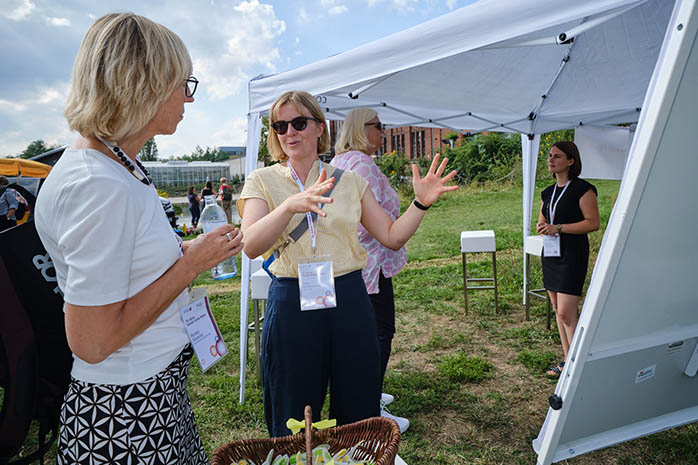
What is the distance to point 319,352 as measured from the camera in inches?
71.8

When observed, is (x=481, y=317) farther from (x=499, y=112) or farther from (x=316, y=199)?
(x=316, y=199)

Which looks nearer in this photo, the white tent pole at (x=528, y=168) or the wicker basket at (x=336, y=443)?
the wicker basket at (x=336, y=443)

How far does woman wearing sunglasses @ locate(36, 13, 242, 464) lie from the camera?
941 mm

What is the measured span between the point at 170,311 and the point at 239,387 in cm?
280

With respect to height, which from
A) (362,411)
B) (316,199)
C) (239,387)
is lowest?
(239,387)

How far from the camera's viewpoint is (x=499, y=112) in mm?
4965

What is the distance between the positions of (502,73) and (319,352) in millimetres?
3310

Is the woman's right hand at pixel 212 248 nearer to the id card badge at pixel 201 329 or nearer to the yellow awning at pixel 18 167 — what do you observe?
the id card badge at pixel 201 329

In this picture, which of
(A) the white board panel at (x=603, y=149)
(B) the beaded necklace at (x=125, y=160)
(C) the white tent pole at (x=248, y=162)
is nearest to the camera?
(B) the beaded necklace at (x=125, y=160)

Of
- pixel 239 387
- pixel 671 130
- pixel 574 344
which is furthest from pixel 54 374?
pixel 239 387

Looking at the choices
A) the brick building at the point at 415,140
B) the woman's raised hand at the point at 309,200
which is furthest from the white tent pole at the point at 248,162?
the brick building at the point at 415,140

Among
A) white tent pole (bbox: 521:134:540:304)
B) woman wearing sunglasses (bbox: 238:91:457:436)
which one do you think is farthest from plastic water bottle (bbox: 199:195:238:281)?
white tent pole (bbox: 521:134:540:304)

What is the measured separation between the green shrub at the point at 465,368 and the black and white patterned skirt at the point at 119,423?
9.91 ft

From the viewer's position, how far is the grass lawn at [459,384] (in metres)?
2.70
